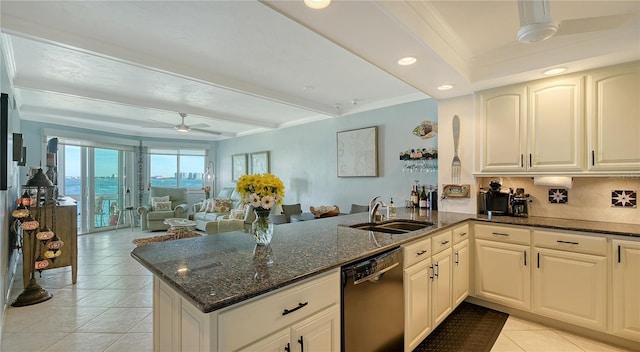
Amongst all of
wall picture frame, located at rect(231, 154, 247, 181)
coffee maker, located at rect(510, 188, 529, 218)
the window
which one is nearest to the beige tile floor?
coffee maker, located at rect(510, 188, 529, 218)

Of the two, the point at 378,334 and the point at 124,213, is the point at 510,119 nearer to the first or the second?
the point at 378,334

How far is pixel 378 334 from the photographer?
1630 mm

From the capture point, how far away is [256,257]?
1474 mm

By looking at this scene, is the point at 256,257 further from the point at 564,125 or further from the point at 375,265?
the point at 564,125

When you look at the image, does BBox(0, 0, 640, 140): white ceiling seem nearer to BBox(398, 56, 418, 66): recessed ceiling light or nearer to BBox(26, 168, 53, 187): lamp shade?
BBox(398, 56, 418, 66): recessed ceiling light

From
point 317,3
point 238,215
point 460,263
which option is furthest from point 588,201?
point 238,215

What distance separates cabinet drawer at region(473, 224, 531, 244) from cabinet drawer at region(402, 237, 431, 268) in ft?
3.05

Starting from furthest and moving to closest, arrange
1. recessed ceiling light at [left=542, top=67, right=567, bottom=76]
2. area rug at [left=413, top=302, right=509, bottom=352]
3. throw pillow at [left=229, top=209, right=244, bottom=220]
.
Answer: throw pillow at [left=229, top=209, right=244, bottom=220], recessed ceiling light at [left=542, top=67, right=567, bottom=76], area rug at [left=413, top=302, right=509, bottom=352]

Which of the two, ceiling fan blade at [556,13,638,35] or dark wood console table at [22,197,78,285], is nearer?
ceiling fan blade at [556,13,638,35]

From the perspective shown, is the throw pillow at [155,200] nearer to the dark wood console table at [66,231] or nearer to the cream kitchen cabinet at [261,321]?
the dark wood console table at [66,231]

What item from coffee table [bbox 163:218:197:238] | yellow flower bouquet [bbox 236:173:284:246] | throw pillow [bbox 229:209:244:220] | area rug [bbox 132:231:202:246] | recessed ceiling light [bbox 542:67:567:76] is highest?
recessed ceiling light [bbox 542:67:567:76]

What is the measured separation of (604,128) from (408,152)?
199 centimetres

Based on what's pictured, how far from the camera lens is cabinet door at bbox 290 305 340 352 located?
122 cm

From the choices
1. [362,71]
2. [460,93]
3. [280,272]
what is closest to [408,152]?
[460,93]
